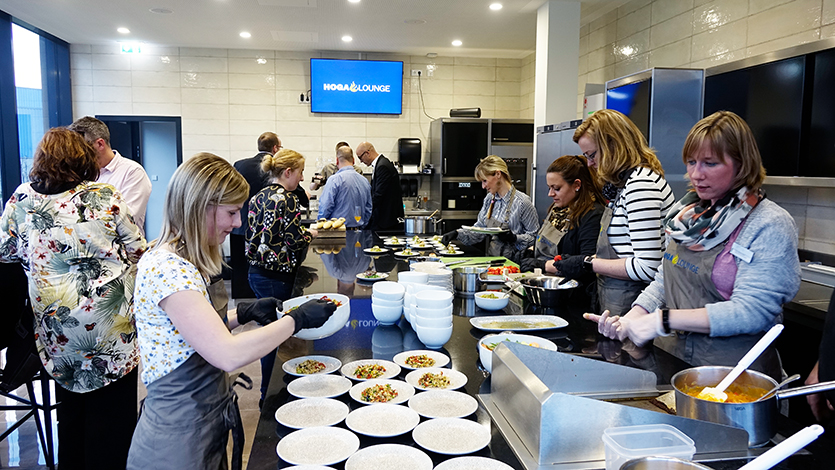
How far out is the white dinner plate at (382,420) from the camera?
1.17m

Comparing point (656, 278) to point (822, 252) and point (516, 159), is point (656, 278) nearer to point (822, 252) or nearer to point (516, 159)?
point (822, 252)

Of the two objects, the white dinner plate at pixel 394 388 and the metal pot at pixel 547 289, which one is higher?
the metal pot at pixel 547 289

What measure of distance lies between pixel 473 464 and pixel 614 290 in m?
1.43

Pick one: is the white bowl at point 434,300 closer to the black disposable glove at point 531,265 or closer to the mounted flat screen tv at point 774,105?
the black disposable glove at point 531,265

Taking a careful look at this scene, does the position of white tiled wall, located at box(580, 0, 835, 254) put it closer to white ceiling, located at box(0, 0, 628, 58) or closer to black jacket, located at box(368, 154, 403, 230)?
white ceiling, located at box(0, 0, 628, 58)

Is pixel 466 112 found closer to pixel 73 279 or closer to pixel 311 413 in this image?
pixel 73 279

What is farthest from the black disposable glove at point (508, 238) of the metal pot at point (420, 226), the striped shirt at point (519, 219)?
the metal pot at point (420, 226)

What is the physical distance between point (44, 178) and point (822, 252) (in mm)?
4165

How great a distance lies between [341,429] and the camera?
1.17 m

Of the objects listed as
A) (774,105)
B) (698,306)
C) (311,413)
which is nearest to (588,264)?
(698,306)

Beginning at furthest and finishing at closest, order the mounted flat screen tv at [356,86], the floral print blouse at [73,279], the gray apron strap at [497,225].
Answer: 1. the mounted flat screen tv at [356,86]
2. the gray apron strap at [497,225]
3. the floral print blouse at [73,279]

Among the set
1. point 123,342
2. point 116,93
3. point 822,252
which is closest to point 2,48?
point 116,93

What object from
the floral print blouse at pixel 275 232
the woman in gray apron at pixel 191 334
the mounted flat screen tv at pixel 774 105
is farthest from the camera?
the floral print blouse at pixel 275 232

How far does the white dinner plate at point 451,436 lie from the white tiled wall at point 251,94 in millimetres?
6943
